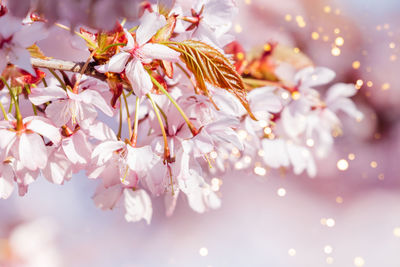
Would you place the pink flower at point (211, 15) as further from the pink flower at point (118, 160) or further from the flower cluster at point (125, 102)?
the pink flower at point (118, 160)

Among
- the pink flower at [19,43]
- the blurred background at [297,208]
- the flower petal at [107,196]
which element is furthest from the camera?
the blurred background at [297,208]

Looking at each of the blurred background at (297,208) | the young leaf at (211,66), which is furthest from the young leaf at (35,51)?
the blurred background at (297,208)

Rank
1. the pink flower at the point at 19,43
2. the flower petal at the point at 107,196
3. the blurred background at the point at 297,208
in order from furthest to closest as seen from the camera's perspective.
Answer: the blurred background at the point at 297,208 < the flower petal at the point at 107,196 < the pink flower at the point at 19,43

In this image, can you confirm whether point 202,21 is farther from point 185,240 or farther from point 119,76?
point 185,240

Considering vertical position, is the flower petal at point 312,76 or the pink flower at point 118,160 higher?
the flower petal at point 312,76

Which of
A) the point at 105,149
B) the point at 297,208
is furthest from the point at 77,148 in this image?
the point at 297,208

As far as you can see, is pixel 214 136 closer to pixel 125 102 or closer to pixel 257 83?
pixel 125 102

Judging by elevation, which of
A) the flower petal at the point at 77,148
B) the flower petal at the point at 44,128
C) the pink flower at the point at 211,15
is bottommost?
the flower petal at the point at 77,148
